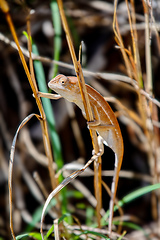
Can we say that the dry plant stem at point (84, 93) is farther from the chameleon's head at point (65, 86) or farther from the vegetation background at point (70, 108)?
the vegetation background at point (70, 108)

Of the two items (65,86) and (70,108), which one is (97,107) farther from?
(70,108)

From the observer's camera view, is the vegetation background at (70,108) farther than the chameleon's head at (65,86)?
Yes

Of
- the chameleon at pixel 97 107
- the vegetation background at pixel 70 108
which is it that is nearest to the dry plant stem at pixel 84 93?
the chameleon at pixel 97 107

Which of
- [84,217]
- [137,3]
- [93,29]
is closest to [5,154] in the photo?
[84,217]

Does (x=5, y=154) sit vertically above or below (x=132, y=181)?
above

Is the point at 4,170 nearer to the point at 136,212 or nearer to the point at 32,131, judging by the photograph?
the point at 32,131

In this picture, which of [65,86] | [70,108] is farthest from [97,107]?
[70,108]

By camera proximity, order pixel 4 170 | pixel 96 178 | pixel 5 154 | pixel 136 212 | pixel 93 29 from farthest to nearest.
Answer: pixel 93 29
pixel 136 212
pixel 5 154
pixel 4 170
pixel 96 178

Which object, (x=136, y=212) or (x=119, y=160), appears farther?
(x=136, y=212)
